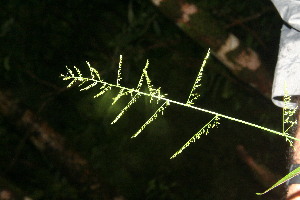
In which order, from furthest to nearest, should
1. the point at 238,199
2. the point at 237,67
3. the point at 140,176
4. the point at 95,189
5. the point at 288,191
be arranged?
the point at 140,176, the point at 238,199, the point at 95,189, the point at 237,67, the point at 288,191

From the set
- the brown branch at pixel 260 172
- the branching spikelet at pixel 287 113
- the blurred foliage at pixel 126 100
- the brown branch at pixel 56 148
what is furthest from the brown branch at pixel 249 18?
the brown branch at pixel 56 148

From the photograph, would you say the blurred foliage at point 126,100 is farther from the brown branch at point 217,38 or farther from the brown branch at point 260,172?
the brown branch at point 217,38

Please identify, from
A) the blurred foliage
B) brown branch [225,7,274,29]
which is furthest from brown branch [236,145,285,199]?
brown branch [225,7,274,29]

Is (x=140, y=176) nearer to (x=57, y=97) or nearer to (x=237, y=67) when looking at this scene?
(x=57, y=97)

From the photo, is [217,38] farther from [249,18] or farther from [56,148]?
[56,148]

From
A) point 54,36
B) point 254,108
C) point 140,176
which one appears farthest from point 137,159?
point 54,36

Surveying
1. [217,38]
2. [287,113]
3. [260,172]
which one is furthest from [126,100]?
[287,113]
